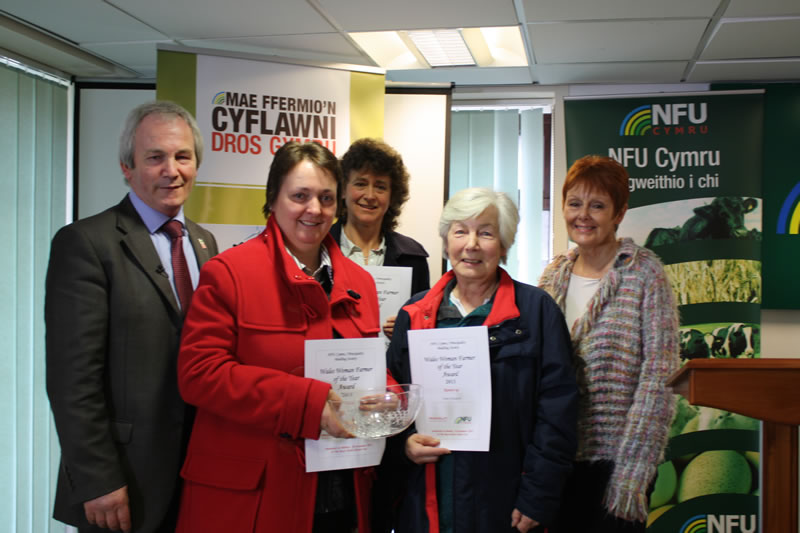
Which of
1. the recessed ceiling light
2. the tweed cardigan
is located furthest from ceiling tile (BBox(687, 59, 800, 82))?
the tweed cardigan

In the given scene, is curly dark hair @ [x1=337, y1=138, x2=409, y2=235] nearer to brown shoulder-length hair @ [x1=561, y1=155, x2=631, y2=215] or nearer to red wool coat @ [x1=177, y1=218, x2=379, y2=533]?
brown shoulder-length hair @ [x1=561, y1=155, x2=631, y2=215]

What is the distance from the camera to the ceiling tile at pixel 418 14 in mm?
3438

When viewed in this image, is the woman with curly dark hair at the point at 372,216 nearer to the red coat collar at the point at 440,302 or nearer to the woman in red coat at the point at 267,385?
the red coat collar at the point at 440,302

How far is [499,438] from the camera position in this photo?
2.00m

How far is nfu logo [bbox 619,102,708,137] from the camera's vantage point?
4477 mm

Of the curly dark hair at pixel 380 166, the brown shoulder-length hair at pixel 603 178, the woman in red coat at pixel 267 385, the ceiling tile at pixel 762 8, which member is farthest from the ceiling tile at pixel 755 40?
the woman in red coat at pixel 267 385

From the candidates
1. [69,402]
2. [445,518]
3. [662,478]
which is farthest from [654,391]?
[662,478]

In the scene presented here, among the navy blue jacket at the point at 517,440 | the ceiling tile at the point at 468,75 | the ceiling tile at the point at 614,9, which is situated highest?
the ceiling tile at the point at 468,75

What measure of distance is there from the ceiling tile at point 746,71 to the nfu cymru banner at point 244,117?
2.35m

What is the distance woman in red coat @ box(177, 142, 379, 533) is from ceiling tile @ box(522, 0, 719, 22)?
76.5 inches

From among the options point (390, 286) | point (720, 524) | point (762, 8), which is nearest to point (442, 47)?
point (762, 8)

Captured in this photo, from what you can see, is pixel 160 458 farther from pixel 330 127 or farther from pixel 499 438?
pixel 330 127

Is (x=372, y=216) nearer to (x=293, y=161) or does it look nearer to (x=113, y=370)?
(x=293, y=161)

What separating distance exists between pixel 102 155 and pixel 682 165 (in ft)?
12.3
